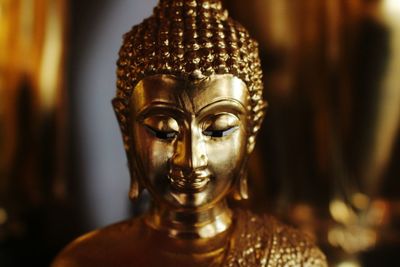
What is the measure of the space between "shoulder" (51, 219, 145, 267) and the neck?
5 cm

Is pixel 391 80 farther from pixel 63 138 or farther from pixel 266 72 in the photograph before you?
pixel 63 138

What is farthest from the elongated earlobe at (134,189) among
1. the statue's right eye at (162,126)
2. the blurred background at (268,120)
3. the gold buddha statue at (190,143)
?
the blurred background at (268,120)

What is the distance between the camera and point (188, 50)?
86 cm

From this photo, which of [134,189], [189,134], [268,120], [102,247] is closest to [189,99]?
[189,134]

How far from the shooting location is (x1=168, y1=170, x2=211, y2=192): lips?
0.87 meters

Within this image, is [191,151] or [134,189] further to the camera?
[134,189]

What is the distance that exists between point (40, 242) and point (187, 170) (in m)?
0.76

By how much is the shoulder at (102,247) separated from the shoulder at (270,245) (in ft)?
0.52

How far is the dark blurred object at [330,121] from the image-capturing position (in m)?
1.44

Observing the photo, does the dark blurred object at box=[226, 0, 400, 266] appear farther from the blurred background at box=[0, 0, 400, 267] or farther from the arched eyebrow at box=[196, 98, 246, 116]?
the arched eyebrow at box=[196, 98, 246, 116]

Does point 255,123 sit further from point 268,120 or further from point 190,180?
point 268,120

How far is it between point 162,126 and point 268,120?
0.69 m

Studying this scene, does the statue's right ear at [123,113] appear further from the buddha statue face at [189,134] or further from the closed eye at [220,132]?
the closed eye at [220,132]

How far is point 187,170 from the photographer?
2.81 feet
